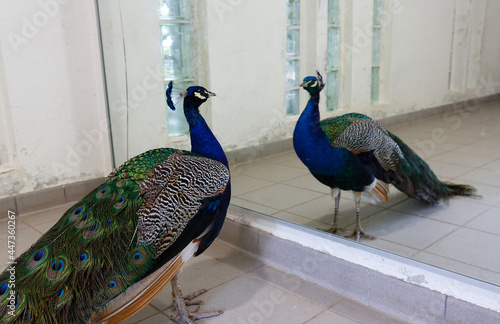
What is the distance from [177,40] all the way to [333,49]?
43.7 inches

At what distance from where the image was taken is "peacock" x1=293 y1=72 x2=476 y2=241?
1983 millimetres

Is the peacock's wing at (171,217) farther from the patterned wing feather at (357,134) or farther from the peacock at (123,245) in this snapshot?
the patterned wing feather at (357,134)

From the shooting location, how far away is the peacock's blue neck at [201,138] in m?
1.82

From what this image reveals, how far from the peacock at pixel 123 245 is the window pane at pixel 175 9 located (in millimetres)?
1228

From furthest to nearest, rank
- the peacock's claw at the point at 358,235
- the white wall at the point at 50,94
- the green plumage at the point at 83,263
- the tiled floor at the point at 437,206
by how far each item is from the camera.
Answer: the white wall at the point at 50,94, the peacock's claw at the point at 358,235, the tiled floor at the point at 437,206, the green plumage at the point at 83,263

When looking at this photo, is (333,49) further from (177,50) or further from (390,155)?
(177,50)

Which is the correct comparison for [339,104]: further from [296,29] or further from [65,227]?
[65,227]

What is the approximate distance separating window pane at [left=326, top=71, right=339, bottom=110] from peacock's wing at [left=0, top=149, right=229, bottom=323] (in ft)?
2.49

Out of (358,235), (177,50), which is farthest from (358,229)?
(177,50)

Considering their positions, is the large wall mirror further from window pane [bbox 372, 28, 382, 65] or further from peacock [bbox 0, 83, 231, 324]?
peacock [bbox 0, 83, 231, 324]

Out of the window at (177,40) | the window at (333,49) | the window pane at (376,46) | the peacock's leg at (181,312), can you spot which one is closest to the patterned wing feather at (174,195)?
the peacock's leg at (181,312)

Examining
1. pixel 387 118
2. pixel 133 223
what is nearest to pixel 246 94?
pixel 387 118

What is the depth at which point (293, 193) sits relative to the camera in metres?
2.36

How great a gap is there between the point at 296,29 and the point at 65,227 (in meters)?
1.35
